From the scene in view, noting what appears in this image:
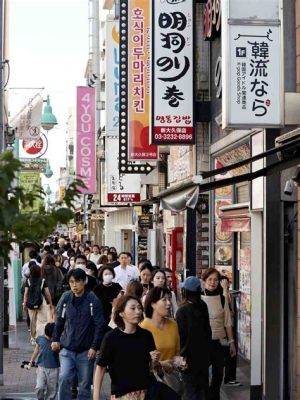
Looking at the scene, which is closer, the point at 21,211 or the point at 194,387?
the point at 21,211

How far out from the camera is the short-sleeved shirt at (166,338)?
7.94m

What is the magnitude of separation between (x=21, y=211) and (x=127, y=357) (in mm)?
2305

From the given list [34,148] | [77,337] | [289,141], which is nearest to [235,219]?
[77,337]

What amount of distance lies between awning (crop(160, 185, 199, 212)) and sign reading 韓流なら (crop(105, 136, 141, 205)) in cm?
1576

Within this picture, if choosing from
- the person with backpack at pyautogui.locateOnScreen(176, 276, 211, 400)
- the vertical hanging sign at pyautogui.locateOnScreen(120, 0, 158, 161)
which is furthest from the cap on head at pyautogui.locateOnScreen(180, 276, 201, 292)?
the vertical hanging sign at pyautogui.locateOnScreen(120, 0, 158, 161)


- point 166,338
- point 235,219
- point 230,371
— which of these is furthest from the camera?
point 235,219

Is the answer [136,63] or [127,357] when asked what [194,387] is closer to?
[127,357]

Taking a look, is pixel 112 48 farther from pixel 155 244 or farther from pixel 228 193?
pixel 228 193

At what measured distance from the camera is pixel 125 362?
6.97m

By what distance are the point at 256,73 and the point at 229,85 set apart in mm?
353

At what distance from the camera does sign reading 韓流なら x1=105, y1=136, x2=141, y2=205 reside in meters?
26.6

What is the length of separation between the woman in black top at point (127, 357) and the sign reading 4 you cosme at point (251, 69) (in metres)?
3.39

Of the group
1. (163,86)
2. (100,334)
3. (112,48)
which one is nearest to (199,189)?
(100,334)

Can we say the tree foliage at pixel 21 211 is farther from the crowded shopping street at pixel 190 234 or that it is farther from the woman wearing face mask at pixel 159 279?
the woman wearing face mask at pixel 159 279
